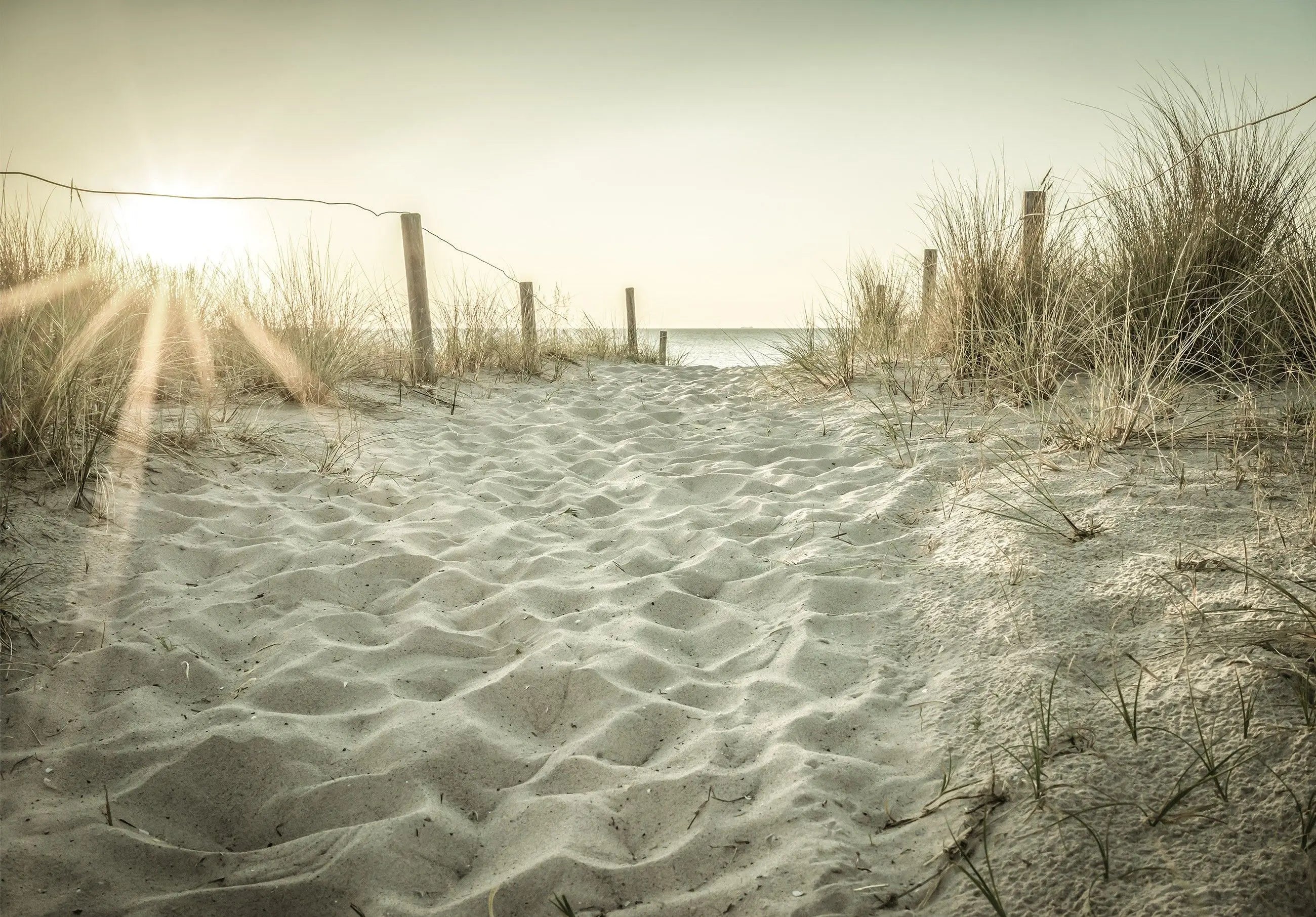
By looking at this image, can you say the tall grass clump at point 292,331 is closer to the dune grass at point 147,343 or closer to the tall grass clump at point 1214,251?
the dune grass at point 147,343

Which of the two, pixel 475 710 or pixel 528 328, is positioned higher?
pixel 528 328

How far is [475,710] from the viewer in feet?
5.55

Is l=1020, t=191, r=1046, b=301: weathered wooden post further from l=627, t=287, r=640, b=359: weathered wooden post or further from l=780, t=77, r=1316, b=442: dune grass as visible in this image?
l=627, t=287, r=640, b=359: weathered wooden post

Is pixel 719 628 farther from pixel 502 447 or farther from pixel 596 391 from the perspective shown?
pixel 596 391

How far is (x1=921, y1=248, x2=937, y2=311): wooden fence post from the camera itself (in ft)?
15.9

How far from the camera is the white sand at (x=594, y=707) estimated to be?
120 cm

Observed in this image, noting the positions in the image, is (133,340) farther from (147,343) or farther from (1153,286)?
(1153,286)

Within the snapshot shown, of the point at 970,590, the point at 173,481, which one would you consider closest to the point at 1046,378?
the point at 970,590

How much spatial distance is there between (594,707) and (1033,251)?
11.7 ft

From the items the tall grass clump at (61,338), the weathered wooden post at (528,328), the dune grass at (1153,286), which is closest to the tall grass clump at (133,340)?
the tall grass clump at (61,338)

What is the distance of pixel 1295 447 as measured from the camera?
2238 millimetres

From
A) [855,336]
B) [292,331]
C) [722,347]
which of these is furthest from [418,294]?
[722,347]

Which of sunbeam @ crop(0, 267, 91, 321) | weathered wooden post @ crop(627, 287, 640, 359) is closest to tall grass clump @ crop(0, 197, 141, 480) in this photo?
sunbeam @ crop(0, 267, 91, 321)

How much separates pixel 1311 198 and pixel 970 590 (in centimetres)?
278
